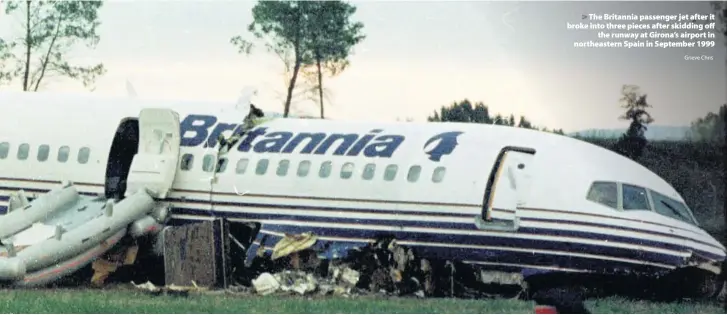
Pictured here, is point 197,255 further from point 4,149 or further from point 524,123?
point 524,123

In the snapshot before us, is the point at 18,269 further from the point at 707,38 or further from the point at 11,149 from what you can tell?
the point at 707,38

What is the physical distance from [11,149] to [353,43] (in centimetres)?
901

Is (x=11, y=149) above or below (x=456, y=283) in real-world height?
above

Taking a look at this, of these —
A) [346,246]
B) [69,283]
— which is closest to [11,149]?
[69,283]

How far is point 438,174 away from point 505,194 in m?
1.32

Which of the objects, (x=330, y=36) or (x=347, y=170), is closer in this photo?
(x=347, y=170)

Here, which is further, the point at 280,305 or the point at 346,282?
the point at 346,282

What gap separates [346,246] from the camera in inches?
1047

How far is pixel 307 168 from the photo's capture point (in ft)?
89.6

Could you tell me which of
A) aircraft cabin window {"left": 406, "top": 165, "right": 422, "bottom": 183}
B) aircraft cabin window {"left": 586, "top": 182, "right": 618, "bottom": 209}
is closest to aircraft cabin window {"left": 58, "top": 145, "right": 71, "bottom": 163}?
aircraft cabin window {"left": 406, "top": 165, "right": 422, "bottom": 183}

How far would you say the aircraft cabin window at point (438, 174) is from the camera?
2611cm

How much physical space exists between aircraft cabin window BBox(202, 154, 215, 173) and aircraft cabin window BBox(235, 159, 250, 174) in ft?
1.57

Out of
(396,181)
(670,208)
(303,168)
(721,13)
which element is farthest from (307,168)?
(721,13)

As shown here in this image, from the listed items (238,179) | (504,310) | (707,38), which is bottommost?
(504,310)
